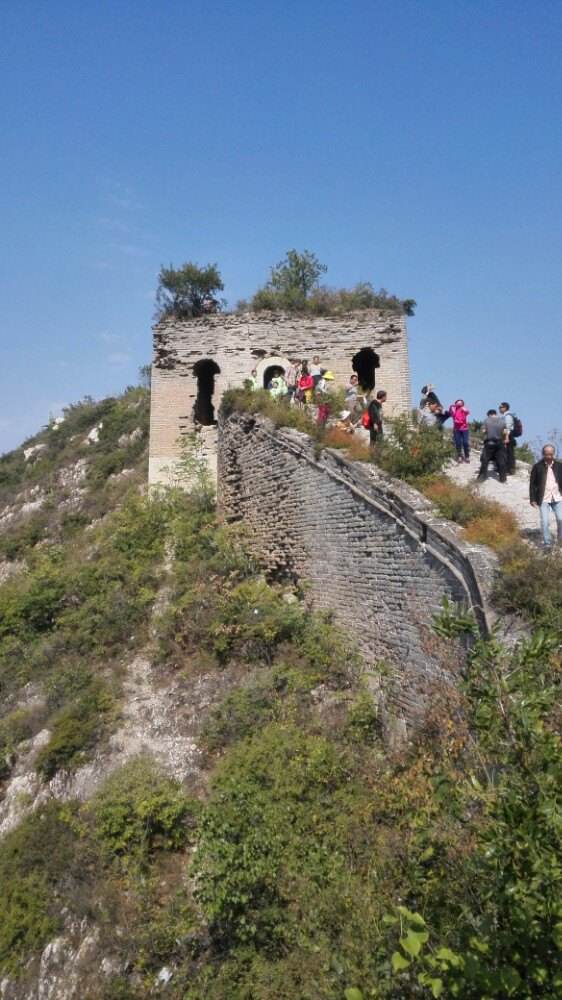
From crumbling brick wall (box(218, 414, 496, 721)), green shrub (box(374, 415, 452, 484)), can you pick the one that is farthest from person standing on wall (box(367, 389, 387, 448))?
crumbling brick wall (box(218, 414, 496, 721))

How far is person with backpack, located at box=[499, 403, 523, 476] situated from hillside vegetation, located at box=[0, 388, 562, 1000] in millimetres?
3416

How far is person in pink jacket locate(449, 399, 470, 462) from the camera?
9875 mm

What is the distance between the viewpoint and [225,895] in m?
5.74

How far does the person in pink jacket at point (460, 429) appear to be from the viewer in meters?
9.88

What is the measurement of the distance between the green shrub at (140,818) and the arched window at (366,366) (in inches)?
402

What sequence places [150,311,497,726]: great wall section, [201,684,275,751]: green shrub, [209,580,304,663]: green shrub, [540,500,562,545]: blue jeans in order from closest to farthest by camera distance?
[540,500,562,545]: blue jeans → [150,311,497,726]: great wall section → [201,684,275,751]: green shrub → [209,580,304,663]: green shrub

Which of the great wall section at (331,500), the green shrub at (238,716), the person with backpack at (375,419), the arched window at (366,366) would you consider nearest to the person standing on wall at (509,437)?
the person with backpack at (375,419)

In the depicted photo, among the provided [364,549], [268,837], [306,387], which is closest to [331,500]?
[364,549]

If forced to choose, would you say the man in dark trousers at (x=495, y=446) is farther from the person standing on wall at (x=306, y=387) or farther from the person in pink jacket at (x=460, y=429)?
the person standing on wall at (x=306, y=387)

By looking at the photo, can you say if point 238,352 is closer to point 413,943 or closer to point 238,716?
point 238,716

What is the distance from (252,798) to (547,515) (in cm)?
424

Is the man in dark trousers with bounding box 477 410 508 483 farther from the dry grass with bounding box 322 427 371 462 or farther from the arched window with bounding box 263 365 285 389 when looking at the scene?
the arched window with bounding box 263 365 285 389

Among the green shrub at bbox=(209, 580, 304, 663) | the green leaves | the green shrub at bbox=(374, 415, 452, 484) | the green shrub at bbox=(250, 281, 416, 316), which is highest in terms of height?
the green shrub at bbox=(250, 281, 416, 316)

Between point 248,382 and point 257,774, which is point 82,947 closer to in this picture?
point 257,774
